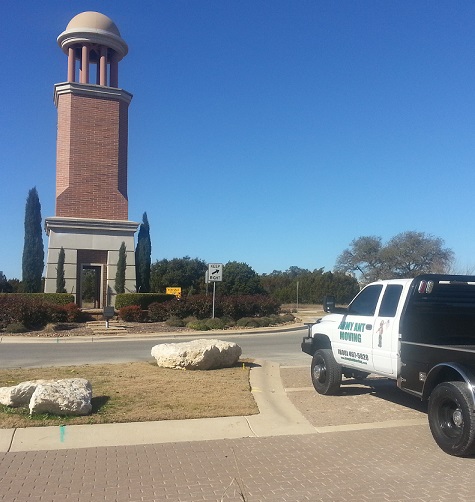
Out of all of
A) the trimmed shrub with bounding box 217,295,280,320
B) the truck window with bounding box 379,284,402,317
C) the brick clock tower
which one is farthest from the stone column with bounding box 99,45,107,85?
the truck window with bounding box 379,284,402,317

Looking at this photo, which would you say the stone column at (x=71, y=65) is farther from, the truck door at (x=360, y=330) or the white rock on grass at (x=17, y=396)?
the truck door at (x=360, y=330)

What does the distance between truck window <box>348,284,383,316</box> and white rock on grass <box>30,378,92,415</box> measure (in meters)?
4.18

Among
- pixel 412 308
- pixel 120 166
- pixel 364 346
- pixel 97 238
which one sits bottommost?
pixel 364 346

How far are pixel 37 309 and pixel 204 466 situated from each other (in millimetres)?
20280

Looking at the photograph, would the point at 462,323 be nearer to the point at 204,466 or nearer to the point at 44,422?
the point at 204,466

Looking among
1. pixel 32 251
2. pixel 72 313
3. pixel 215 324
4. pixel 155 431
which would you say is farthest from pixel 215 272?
pixel 155 431

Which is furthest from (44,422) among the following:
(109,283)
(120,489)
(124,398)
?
(109,283)

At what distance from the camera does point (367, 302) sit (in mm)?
8586

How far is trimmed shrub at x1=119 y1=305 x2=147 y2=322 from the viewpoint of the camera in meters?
27.4

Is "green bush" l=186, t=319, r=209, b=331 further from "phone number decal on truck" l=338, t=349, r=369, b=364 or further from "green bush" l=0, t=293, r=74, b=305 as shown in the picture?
"phone number decal on truck" l=338, t=349, r=369, b=364

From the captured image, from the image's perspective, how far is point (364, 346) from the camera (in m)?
8.21

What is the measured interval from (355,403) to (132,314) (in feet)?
65.2

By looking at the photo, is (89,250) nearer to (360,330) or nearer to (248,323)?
(248,323)

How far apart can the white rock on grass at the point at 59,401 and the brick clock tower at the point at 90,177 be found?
81.7 feet
